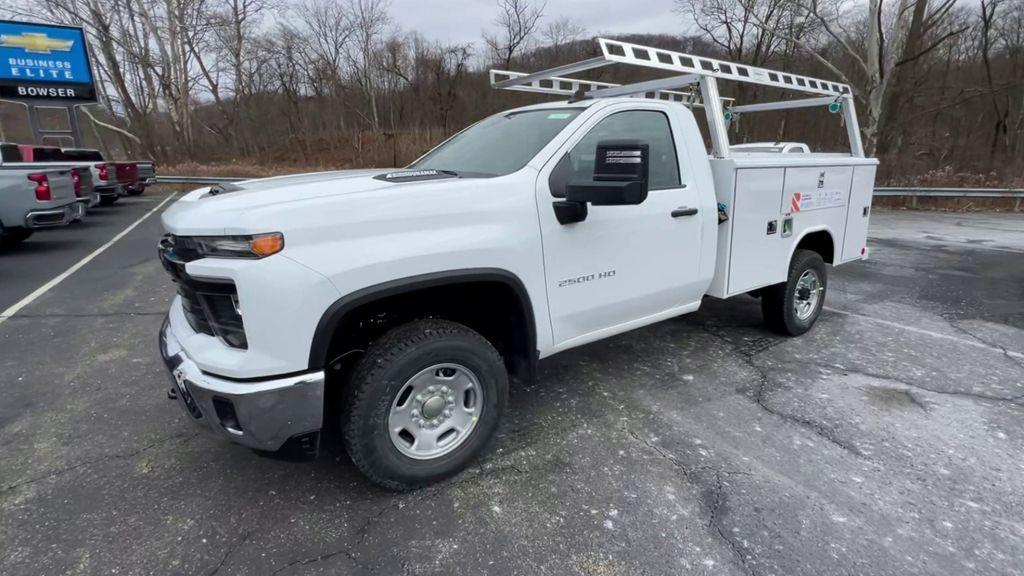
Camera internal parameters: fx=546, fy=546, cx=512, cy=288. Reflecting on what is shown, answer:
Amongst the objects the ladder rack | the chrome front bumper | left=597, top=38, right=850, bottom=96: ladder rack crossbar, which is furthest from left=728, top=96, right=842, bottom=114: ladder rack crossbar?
the chrome front bumper

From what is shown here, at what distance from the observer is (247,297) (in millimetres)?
2195

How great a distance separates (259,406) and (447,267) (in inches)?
39.2

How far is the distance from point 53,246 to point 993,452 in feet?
41.8

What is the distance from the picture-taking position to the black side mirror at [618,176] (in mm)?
2591

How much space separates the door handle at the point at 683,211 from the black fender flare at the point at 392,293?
1274 millimetres

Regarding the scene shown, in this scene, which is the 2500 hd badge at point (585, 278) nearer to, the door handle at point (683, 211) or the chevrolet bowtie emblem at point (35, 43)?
the door handle at point (683, 211)

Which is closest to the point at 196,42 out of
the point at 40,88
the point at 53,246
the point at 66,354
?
the point at 40,88

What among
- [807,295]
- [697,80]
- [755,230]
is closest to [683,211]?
[755,230]

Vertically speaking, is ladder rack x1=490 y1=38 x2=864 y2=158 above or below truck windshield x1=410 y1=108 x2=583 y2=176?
above

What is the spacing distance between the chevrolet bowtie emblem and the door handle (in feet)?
69.7

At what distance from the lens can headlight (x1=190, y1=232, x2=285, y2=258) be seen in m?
2.18

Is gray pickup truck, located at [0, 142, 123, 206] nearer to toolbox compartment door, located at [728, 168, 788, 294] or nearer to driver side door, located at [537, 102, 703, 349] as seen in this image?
driver side door, located at [537, 102, 703, 349]

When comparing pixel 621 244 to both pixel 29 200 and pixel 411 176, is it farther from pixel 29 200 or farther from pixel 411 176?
pixel 29 200

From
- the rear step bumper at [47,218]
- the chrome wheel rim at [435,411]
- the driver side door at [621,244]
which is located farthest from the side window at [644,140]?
the rear step bumper at [47,218]
